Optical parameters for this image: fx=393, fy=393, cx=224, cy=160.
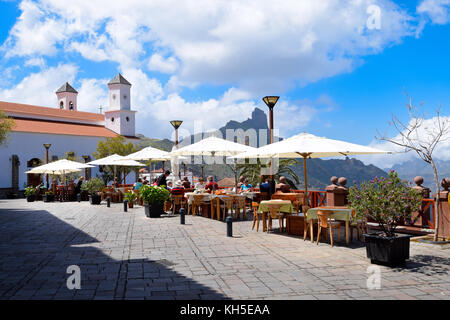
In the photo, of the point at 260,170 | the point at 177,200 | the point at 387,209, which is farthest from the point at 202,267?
the point at 260,170

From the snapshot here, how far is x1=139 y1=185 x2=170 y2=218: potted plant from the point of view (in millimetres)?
13586

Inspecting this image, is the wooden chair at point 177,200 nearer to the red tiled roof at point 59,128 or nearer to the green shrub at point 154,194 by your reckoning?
the green shrub at point 154,194

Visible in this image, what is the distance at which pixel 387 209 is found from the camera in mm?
6473

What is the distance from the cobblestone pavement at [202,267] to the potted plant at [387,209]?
27 centimetres

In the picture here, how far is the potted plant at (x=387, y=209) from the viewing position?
20.6ft

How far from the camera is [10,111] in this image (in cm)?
4753

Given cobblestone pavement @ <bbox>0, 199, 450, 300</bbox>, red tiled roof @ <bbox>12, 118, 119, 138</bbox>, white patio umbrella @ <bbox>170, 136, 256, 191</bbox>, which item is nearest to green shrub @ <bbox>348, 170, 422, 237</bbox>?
cobblestone pavement @ <bbox>0, 199, 450, 300</bbox>

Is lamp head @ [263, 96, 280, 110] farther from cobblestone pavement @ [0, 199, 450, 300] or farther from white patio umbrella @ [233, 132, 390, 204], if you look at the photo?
cobblestone pavement @ [0, 199, 450, 300]

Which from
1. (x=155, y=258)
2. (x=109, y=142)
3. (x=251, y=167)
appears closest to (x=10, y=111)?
(x=109, y=142)

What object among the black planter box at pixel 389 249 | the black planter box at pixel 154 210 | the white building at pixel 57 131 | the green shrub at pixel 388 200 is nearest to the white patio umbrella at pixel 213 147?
the black planter box at pixel 154 210

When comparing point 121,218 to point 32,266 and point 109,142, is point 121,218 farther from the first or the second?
point 109,142

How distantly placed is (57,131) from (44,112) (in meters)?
7.91

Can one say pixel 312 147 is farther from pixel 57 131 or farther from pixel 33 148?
pixel 57 131
